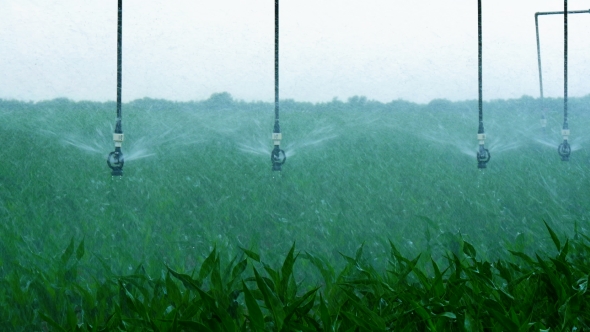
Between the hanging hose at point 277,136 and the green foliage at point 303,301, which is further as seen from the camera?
the hanging hose at point 277,136

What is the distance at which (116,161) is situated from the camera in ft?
22.4

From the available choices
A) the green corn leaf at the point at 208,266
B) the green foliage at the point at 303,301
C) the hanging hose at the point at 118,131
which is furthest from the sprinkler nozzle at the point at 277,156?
the green corn leaf at the point at 208,266

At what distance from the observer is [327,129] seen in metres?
12.9

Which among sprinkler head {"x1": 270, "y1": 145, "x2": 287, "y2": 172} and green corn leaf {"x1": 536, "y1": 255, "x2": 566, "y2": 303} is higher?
sprinkler head {"x1": 270, "y1": 145, "x2": 287, "y2": 172}

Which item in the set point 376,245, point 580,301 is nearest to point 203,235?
point 376,245

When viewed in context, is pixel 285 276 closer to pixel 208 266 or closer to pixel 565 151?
pixel 208 266

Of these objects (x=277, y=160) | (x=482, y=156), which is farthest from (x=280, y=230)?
(x=482, y=156)

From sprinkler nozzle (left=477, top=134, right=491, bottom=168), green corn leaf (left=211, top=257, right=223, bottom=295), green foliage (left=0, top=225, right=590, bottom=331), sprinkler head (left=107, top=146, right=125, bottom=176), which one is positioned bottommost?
green foliage (left=0, top=225, right=590, bottom=331)

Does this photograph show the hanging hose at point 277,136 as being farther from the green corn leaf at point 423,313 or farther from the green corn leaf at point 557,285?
the green corn leaf at point 423,313

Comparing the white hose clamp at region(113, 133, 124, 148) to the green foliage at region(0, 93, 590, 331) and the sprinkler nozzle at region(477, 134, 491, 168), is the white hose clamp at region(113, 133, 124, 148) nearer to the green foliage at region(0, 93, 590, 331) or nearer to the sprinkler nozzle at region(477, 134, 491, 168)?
the green foliage at region(0, 93, 590, 331)

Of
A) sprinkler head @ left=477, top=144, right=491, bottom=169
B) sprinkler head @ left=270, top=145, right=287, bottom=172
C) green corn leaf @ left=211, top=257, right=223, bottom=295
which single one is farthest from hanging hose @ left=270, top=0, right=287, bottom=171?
green corn leaf @ left=211, top=257, right=223, bottom=295

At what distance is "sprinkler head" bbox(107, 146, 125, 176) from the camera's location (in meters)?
6.81

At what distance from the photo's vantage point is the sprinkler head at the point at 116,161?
681 centimetres

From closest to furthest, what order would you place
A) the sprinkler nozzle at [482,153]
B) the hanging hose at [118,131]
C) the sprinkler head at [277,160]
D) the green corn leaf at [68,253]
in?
the green corn leaf at [68,253] → the hanging hose at [118,131] → the sprinkler head at [277,160] → the sprinkler nozzle at [482,153]
